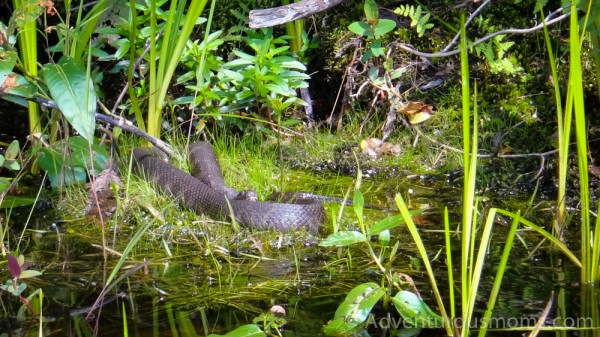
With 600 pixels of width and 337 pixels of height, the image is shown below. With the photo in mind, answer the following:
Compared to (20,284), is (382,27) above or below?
above

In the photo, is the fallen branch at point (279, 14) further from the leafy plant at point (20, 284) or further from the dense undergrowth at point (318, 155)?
the leafy plant at point (20, 284)

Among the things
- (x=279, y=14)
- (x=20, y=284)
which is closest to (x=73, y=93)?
(x=20, y=284)

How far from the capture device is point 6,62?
10.3ft

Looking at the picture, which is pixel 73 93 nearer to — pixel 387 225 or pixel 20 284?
pixel 20 284

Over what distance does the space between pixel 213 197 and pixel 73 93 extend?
1.12 m

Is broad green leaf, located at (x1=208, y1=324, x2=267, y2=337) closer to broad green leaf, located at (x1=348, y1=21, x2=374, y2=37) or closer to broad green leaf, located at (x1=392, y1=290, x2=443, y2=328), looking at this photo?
broad green leaf, located at (x1=392, y1=290, x2=443, y2=328)

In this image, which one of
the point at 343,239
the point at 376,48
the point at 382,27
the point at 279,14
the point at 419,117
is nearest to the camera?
the point at 343,239

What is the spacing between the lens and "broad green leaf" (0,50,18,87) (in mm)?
3119

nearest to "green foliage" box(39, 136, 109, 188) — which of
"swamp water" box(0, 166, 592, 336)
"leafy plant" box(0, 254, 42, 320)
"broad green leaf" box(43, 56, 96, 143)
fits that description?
"swamp water" box(0, 166, 592, 336)

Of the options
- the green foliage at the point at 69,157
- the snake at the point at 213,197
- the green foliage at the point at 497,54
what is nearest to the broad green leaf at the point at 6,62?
the green foliage at the point at 69,157

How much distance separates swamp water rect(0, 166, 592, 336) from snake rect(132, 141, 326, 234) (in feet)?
0.33

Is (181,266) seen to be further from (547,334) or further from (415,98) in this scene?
(415,98)

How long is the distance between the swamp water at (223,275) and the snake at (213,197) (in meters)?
0.10

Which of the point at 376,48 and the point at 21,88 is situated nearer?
the point at 21,88
